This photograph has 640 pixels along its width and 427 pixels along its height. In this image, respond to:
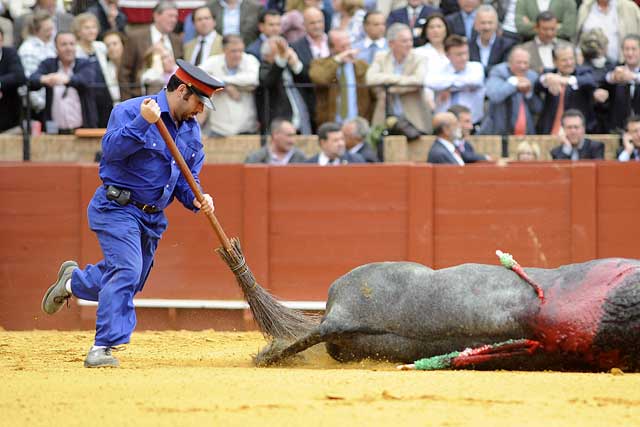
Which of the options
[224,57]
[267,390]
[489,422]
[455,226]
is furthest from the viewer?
[224,57]

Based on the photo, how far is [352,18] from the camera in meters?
12.4

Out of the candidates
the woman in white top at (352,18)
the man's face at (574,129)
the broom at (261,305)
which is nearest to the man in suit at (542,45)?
the man's face at (574,129)

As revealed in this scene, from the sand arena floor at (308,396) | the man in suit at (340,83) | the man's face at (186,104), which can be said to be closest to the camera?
the sand arena floor at (308,396)

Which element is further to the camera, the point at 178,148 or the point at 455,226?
the point at 455,226

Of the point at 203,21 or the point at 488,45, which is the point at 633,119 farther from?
the point at 203,21

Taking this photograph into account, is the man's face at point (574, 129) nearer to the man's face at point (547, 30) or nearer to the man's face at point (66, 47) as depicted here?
the man's face at point (547, 30)

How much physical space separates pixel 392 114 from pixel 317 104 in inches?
28.5

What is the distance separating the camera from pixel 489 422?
539 centimetres

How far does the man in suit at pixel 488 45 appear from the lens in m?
12.1

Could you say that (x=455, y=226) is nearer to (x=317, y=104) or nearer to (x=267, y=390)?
(x=317, y=104)

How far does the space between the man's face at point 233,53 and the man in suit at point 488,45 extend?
2268mm

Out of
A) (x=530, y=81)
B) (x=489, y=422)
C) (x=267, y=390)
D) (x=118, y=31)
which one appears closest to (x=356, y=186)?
(x=530, y=81)

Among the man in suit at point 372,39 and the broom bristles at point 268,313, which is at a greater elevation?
the man in suit at point 372,39

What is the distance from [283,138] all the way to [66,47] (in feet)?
7.30
